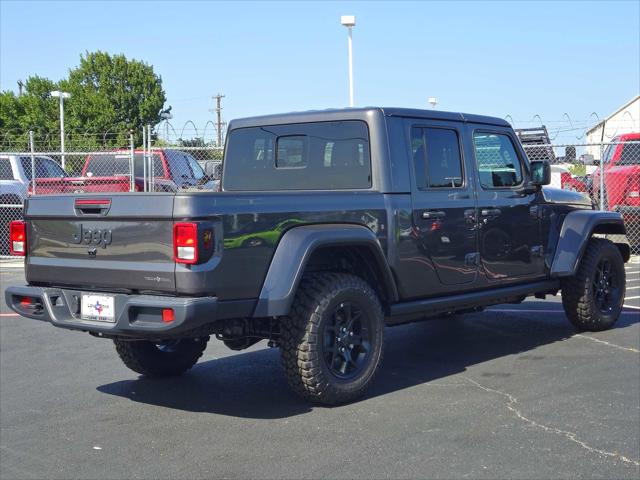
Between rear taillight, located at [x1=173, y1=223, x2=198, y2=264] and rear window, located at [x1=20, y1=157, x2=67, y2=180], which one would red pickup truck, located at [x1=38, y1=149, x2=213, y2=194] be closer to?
rear window, located at [x1=20, y1=157, x2=67, y2=180]

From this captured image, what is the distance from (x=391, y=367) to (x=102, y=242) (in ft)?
8.48

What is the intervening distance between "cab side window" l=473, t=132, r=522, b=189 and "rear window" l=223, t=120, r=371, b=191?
1225 millimetres

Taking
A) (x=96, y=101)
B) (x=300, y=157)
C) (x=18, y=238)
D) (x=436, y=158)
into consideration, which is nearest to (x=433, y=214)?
(x=436, y=158)

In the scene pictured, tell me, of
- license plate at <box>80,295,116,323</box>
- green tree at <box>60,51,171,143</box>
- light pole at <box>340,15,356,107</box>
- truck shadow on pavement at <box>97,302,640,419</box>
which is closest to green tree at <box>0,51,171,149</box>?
green tree at <box>60,51,171,143</box>

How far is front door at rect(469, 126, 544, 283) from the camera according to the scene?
263 inches

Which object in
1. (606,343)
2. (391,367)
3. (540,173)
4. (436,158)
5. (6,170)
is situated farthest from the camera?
(6,170)

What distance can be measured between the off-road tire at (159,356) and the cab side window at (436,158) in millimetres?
2035

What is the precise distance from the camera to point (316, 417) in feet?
17.2

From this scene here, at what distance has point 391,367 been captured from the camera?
6.61m

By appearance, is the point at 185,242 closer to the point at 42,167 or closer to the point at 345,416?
the point at 345,416

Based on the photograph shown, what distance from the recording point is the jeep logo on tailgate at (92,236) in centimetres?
516

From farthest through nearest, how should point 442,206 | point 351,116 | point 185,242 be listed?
point 442,206, point 351,116, point 185,242

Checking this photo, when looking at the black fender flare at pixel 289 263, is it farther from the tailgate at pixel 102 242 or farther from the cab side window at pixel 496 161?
the cab side window at pixel 496 161

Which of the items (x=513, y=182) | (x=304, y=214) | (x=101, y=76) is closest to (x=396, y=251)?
(x=304, y=214)
